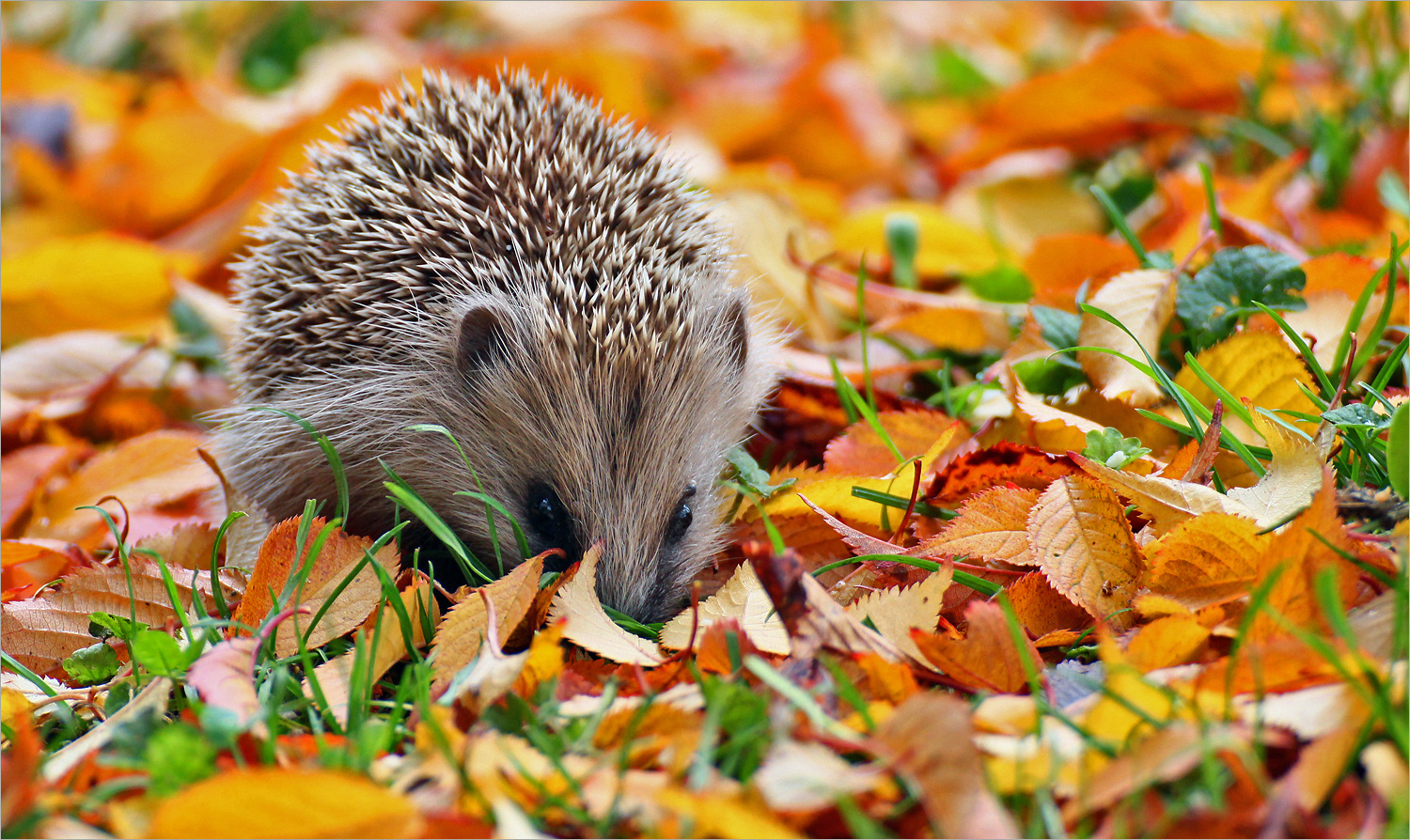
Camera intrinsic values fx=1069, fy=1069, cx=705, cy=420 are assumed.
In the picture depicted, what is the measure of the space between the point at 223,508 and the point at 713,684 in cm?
187

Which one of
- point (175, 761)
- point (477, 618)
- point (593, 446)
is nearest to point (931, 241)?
point (593, 446)

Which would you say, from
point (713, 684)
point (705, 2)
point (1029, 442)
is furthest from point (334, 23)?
point (713, 684)

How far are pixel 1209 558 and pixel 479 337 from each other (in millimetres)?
1733

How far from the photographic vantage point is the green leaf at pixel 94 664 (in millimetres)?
2004

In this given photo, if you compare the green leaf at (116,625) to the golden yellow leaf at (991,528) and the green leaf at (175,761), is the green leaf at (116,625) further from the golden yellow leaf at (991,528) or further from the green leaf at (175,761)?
the golden yellow leaf at (991,528)

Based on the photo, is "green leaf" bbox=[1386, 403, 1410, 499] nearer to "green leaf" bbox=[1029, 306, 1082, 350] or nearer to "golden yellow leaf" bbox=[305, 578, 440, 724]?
"green leaf" bbox=[1029, 306, 1082, 350]

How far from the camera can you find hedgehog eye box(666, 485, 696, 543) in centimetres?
265

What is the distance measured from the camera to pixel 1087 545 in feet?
6.42

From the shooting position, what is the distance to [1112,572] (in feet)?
6.39

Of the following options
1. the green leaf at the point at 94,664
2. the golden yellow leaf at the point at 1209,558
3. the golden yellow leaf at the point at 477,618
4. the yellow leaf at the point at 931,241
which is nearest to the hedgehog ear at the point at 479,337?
the golden yellow leaf at the point at 477,618

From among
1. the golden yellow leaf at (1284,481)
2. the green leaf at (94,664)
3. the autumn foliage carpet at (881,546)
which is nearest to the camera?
the autumn foliage carpet at (881,546)

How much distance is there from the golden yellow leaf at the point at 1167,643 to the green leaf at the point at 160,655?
1.55 metres

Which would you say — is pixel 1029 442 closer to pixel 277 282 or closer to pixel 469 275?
pixel 469 275

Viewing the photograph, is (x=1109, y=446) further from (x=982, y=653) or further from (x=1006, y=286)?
(x=1006, y=286)
